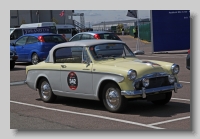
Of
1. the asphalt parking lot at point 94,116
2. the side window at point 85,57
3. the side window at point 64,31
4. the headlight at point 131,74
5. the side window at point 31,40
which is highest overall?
the side window at point 64,31

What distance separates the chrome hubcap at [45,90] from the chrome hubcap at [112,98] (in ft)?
6.54

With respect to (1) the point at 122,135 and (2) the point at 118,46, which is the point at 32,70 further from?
(1) the point at 122,135

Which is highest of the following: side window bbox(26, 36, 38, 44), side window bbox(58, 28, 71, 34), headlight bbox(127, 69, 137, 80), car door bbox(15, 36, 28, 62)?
side window bbox(58, 28, 71, 34)

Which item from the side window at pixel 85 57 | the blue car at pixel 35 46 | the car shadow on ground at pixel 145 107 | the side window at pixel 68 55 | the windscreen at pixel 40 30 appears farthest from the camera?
the windscreen at pixel 40 30

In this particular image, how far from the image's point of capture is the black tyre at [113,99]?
8188 millimetres

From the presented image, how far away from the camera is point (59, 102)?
32.9ft

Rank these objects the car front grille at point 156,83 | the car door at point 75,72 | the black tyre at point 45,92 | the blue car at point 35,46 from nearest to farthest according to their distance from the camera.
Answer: the car front grille at point 156,83
the car door at point 75,72
the black tyre at point 45,92
the blue car at point 35,46

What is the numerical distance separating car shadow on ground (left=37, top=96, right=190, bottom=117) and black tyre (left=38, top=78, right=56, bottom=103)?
21 cm

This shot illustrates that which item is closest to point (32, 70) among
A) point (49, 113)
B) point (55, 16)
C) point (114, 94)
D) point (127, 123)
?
point (49, 113)

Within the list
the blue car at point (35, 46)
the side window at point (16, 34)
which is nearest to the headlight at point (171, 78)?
the blue car at point (35, 46)

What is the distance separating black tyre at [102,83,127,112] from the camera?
26.9 feet

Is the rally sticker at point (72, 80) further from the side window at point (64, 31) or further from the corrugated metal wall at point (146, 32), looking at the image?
the corrugated metal wall at point (146, 32)

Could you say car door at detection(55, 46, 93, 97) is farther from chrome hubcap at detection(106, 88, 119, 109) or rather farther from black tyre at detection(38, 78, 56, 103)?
black tyre at detection(38, 78, 56, 103)

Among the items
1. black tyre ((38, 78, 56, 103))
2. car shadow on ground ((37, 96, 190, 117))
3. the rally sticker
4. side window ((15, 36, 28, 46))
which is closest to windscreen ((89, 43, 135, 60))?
the rally sticker
